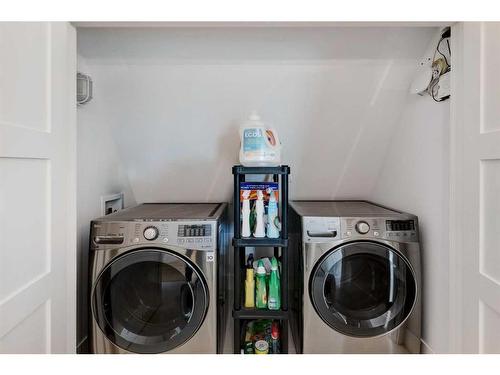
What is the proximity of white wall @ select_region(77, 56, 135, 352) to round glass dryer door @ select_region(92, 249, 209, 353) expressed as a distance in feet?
0.89

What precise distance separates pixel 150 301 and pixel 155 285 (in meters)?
0.10

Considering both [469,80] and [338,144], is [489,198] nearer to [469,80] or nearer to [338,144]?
[469,80]

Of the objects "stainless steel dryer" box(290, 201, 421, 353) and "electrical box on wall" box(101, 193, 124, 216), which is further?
"electrical box on wall" box(101, 193, 124, 216)

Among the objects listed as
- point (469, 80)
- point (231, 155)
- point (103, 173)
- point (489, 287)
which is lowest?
point (489, 287)

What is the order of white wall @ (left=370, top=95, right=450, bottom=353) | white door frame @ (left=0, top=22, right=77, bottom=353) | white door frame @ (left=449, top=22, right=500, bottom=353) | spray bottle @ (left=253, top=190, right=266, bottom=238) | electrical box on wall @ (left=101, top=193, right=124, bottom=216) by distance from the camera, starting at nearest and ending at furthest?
1. white door frame @ (left=0, top=22, right=77, bottom=353)
2. white door frame @ (left=449, top=22, right=500, bottom=353)
3. white wall @ (left=370, top=95, right=450, bottom=353)
4. spray bottle @ (left=253, top=190, right=266, bottom=238)
5. electrical box on wall @ (left=101, top=193, right=124, bottom=216)

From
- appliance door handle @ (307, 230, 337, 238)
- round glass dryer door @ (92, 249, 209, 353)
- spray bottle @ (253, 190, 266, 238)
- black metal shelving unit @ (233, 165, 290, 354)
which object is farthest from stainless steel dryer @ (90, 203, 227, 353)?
appliance door handle @ (307, 230, 337, 238)

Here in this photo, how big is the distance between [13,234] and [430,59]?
218 centimetres

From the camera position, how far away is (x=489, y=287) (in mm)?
1311

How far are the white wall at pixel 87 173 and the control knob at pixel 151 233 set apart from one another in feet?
1.51

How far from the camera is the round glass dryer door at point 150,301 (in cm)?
174

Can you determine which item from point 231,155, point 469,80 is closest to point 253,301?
point 231,155

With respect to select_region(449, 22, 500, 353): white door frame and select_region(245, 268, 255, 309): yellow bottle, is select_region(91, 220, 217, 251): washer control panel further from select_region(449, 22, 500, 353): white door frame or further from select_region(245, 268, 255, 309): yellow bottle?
select_region(449, 22, 500, 353): white door frame

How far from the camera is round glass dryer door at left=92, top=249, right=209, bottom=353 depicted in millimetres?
1742

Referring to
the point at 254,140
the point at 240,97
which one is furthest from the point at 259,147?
the point at 240,97
